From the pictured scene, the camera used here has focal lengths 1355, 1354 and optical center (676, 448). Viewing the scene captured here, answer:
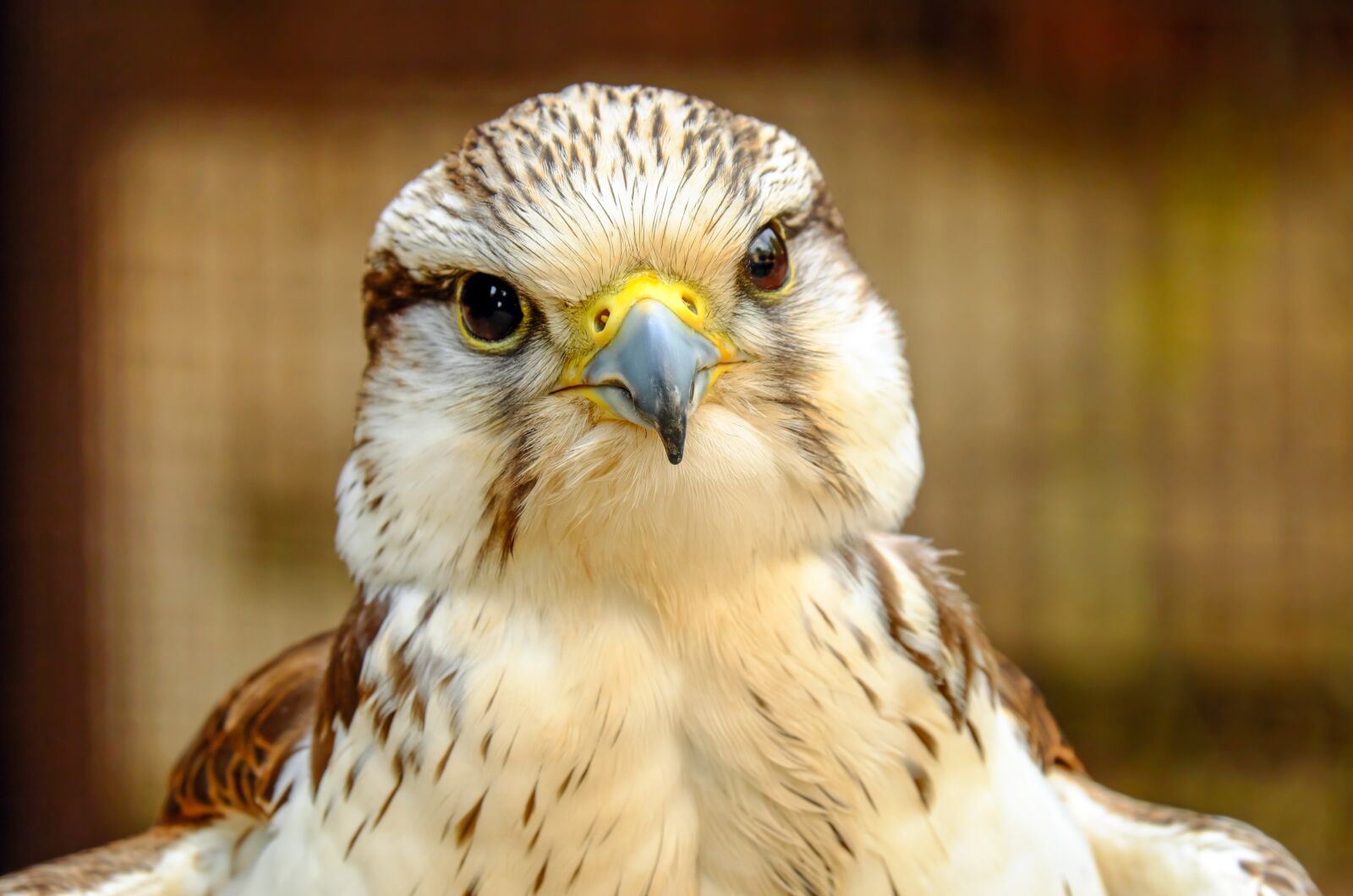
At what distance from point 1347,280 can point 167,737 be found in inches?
155

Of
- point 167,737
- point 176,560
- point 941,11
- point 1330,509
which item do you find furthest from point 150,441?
point 1330,509

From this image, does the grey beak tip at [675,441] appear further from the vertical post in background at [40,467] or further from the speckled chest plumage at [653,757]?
the vertical post in background at [40,467]

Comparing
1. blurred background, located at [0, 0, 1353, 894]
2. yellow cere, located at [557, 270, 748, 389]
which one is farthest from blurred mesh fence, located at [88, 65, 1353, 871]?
yellow cere, located at [557, 270, 748, 389]

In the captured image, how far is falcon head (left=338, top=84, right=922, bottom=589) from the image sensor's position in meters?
1.26

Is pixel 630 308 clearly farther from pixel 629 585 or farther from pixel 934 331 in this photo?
pixel 934 331

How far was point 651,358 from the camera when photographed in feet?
3.82

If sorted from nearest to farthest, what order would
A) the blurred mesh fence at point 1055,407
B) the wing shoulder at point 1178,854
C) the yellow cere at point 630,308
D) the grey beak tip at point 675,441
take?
the grey beak tip at point 675,441 → the yellow cere at point 630,308 → the wing shoulder at point 1178,854 → the blurred mesh fence at point 1055,407

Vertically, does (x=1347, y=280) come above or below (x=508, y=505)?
above

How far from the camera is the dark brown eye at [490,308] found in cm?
132

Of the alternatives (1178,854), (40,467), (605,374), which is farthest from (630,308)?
(40,467)

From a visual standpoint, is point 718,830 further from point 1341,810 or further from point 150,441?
point 1341,810

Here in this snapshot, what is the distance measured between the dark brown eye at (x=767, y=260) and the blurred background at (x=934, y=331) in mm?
2546

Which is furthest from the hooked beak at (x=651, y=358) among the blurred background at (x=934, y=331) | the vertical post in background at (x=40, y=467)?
the vertical post in background at (x=40, y=467)

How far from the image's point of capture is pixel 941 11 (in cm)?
404
